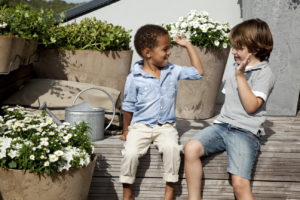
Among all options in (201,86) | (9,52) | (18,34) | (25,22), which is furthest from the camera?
(201,86)

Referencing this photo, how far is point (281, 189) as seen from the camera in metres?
2.57

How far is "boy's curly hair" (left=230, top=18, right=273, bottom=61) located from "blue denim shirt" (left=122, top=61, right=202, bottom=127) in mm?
376

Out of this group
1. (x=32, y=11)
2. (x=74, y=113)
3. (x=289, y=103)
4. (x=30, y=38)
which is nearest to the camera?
(x=74, y=113)

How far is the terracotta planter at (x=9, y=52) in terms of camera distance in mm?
2488

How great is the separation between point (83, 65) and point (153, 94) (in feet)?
3.54

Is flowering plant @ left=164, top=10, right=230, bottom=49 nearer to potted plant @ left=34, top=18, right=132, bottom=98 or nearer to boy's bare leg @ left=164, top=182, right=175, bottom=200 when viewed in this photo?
potted plant @ left=34, top=18, right=132, bottom=98

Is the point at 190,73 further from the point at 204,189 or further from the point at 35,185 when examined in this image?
the point at 35,185

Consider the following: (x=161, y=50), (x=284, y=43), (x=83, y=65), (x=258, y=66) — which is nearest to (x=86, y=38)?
(x=83, y=65)

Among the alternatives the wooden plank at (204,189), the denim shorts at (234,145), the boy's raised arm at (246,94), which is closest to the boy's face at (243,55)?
the boy's raised arm at (246,94)

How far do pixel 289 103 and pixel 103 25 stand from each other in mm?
2034

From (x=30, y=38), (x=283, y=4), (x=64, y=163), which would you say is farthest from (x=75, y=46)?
(x=283, y=4)

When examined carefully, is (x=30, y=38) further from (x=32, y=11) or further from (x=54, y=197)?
(x=54, y=197)

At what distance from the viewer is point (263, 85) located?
7.83 ft

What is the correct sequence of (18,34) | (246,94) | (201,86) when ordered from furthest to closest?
(201,86) < (18,34) < (246,94)
